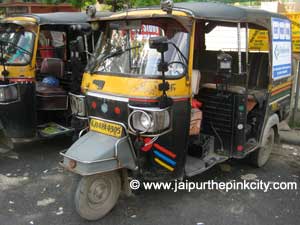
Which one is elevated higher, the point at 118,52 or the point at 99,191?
the point at 118,52

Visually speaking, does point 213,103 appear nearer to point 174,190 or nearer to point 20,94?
point 174,190

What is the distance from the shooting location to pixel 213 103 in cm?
460

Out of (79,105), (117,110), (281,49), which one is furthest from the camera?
(281,49)

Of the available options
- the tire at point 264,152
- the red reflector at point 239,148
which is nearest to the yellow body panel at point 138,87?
the red reflector at point 239,148

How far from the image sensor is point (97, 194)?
3.75 m

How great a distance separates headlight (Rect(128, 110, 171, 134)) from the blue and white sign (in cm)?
209

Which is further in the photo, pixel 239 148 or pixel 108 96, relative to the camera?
pixel 239 148

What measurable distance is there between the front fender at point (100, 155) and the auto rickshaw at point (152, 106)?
10 mm

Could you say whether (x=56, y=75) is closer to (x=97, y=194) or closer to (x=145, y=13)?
(x=145, y=13)

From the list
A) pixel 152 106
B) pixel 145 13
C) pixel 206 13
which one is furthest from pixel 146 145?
pixel 206 13

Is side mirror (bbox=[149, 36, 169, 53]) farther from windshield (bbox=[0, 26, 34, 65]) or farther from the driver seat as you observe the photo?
the driver seat

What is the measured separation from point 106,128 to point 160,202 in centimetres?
120

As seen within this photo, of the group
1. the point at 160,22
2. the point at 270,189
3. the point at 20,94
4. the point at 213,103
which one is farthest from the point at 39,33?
the point at 270,189

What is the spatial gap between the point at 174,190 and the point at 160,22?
2.18m
